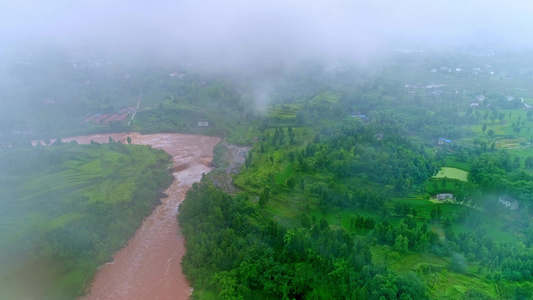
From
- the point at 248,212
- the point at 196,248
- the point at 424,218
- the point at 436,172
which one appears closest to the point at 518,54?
the point at 436,172

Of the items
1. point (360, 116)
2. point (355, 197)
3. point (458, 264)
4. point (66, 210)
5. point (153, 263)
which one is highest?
point (360, 116)

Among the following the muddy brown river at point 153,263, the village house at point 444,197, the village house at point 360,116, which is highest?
the village house at point 360,116

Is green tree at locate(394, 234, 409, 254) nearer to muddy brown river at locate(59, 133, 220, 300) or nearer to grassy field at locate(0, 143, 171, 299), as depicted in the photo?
muddy brown river at locate(59, 133, 220, 300)

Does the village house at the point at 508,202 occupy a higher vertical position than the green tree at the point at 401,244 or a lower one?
higher

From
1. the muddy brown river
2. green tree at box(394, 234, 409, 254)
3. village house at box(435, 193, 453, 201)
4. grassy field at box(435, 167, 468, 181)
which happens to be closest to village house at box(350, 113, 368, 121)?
grassy field at box(435, 167, 468, 181)

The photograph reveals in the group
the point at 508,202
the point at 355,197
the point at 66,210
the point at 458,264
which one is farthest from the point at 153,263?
the point at 508,202

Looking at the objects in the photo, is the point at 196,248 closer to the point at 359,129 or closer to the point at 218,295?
the point at 218,295

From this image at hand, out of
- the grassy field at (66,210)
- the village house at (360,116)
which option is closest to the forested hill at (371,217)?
the village house at (360,116)

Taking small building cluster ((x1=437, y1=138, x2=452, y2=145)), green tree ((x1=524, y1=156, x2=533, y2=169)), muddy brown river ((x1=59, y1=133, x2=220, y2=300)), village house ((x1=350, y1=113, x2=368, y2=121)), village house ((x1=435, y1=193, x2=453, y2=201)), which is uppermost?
village house ((x1=350, y1=113, x2=368, y2=121))

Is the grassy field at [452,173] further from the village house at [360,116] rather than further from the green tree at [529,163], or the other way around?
the village house at [360,116]

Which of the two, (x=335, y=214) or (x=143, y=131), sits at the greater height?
(x=143, y=131)

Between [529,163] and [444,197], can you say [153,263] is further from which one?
[529,163]
